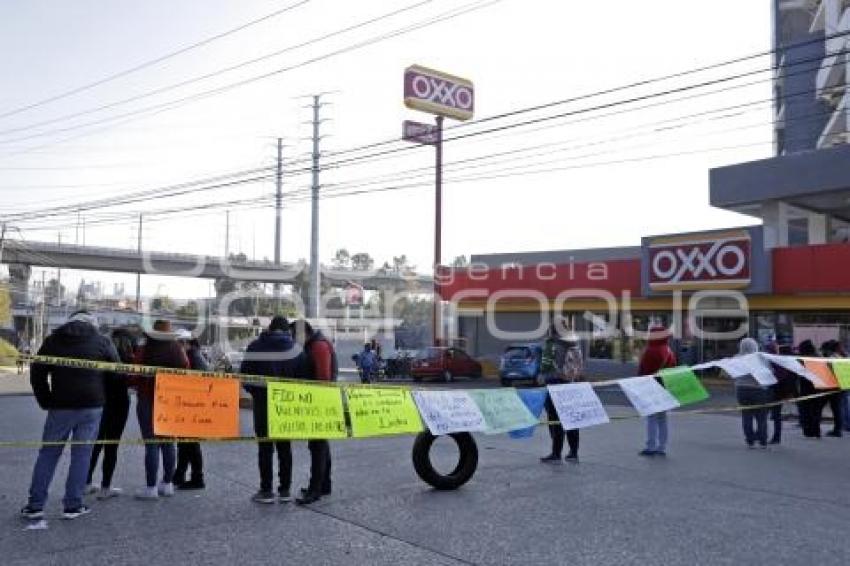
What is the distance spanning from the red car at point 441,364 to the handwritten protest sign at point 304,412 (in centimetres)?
2378

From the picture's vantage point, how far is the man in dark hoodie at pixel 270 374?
25.7 ft

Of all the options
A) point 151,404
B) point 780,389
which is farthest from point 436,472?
point 780,389

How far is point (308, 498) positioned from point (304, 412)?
792 mm

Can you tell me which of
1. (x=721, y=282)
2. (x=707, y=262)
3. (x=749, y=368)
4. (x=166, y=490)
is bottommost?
(x=166, y=490)

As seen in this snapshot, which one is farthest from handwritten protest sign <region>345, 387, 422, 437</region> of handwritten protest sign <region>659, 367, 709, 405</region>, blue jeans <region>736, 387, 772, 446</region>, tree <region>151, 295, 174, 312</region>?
tree <region>151, 295, 174, 312</region>

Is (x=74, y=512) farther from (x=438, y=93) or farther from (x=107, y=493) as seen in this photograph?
(x=438, y=93)

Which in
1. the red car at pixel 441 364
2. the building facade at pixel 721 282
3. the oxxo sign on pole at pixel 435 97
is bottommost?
the red car at pixel 441 364

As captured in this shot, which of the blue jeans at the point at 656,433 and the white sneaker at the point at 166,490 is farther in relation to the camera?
the blue jeans at the point at 656,433

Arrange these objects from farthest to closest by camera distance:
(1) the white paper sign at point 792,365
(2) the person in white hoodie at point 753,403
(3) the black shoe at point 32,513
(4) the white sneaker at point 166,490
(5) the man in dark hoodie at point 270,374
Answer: (1) the white paper sign at point 792,365 < (2) the person in white hoodie at point 753,403 < (4) the white sneaker at point 166,490 < (5) the man in dark hoodie at point 270,374 < (3) the black shoe at point 32,513

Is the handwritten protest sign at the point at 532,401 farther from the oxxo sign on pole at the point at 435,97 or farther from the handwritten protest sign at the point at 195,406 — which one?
the oxxo sign on pole at the point at 435,97

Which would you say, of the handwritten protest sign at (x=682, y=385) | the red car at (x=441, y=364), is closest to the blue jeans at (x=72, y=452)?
the handwritten protest sign at (x=682, y=385)

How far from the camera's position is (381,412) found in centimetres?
840

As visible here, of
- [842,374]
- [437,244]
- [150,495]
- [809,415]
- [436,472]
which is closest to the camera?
[150,495]

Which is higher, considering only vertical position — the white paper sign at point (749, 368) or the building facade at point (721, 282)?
the building facade at point (721, 282)
